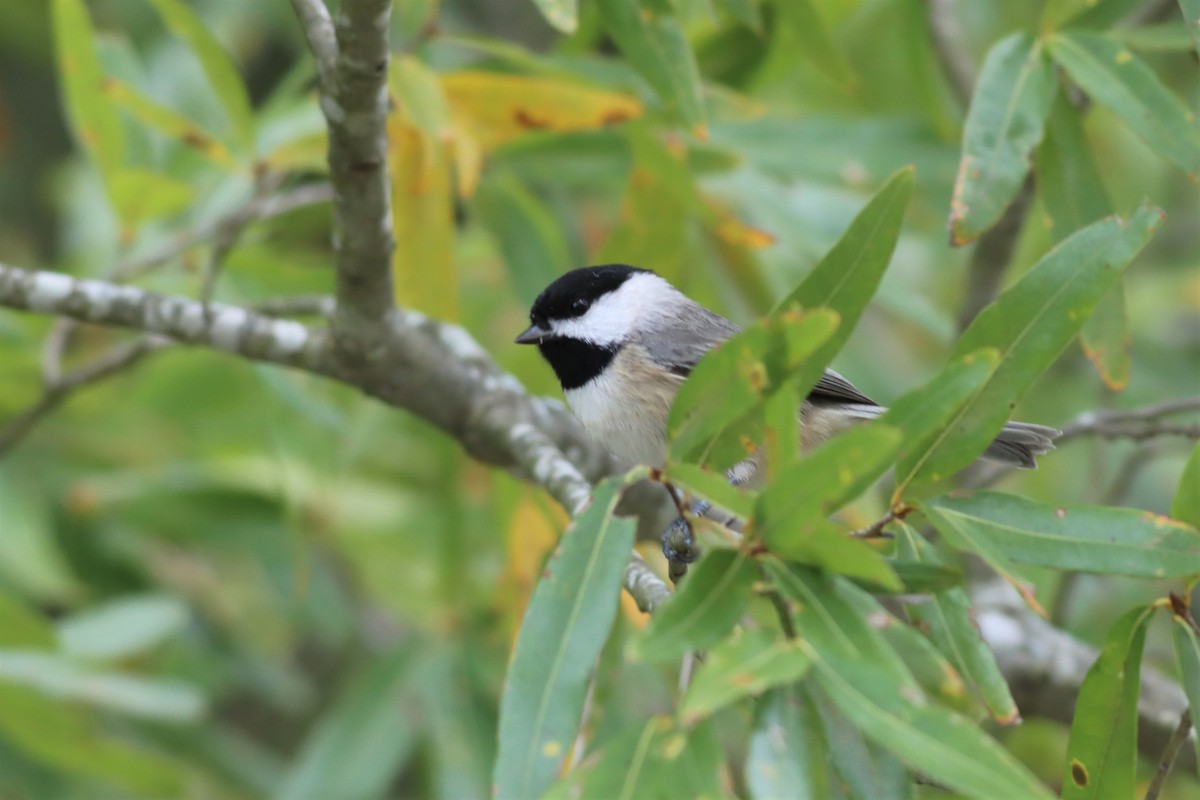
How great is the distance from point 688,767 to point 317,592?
252 centimetres

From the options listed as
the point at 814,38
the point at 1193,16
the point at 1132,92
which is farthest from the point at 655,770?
the point at 814,38

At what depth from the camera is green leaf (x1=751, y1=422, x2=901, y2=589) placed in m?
1.15

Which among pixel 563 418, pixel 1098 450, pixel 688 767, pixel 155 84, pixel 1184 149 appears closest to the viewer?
pixel 688 767

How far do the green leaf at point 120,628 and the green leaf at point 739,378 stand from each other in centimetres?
195

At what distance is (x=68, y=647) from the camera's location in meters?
2.85

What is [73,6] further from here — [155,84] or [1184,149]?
[1184,149]

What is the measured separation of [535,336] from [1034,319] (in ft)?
3.67

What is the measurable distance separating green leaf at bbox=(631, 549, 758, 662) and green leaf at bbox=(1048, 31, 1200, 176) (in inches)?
41.2

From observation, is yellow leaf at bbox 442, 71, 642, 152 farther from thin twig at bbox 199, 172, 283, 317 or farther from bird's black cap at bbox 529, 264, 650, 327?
thin twig at bbox 199, 172, 283, 317

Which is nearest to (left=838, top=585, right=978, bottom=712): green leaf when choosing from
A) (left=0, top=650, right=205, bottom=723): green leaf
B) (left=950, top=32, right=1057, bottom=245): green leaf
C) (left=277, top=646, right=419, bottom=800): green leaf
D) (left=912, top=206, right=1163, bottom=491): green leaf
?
(left=912, top=206, right=1163, bottom=491): green leaf

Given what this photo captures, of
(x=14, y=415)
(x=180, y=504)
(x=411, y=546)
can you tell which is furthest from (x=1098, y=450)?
(x=14, y=415)

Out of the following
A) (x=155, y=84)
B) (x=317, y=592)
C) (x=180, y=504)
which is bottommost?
(x=317, y=592)

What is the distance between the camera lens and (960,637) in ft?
4.58

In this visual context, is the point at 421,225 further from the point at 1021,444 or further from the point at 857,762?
the point at 857,762
